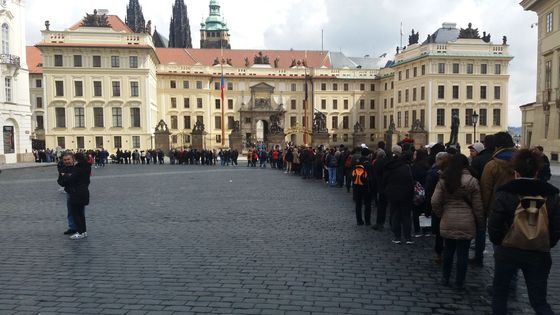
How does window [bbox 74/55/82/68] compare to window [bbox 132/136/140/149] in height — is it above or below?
above

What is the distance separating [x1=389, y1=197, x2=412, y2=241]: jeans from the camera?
8.45 meters

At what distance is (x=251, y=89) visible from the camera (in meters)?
73.9

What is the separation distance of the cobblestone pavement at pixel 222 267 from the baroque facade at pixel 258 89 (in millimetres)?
39458

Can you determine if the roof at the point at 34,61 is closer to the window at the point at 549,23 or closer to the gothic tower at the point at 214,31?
the gothic tower at the point at 214,31

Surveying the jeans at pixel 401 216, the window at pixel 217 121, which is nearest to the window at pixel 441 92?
the window at pixel 217 121

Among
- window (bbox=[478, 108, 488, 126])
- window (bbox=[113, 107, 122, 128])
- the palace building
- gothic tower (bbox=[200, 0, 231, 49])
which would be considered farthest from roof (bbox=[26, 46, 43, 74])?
window (bbox=[478, 108, 488, 126])

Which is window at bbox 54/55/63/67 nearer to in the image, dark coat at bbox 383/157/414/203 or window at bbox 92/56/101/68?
window at bbox 92/56/101/68

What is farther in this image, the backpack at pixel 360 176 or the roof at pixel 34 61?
the roof at pixel 34 61

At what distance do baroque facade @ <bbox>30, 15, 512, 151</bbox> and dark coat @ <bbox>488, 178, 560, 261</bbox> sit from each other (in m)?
46.5

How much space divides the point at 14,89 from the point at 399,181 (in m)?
41.4

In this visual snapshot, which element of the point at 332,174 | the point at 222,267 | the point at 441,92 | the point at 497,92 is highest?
the point at 441,92

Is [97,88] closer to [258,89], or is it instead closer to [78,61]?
[78,61]

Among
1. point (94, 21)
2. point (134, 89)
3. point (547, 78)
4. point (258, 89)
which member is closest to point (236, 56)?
point (258, 89)

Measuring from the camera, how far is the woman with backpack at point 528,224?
13.8 feet
